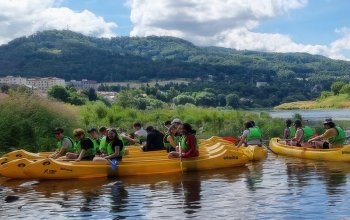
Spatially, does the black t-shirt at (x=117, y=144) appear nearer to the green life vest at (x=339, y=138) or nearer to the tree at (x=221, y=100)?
the green life vest at (x=339, y=138)

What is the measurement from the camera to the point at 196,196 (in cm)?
1044

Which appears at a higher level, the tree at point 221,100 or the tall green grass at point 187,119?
the tree at point 221,100

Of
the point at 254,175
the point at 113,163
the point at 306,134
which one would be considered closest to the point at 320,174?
the point at 254,175

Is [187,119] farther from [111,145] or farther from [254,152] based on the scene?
[111,145]

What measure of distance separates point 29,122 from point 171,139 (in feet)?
20.2

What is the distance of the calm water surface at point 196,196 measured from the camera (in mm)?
8789

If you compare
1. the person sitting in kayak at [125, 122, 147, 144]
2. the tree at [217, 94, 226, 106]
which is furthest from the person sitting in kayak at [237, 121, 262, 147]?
the tree at [217, 94, 226, 106]

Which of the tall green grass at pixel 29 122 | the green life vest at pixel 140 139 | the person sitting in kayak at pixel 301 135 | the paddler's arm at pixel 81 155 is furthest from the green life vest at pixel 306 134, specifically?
the tall green grass at pixel 29 122

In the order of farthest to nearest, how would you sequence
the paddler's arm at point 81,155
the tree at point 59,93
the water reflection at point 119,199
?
1. the tree at point 59,93
2. the paddler's arm at point 81,155
3. the water reflection at point 119,199

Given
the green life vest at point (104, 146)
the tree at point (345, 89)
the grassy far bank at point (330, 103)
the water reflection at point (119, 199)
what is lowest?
the water reflection at point (119, 199)

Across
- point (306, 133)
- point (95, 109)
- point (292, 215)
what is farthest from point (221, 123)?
point (292, 215)

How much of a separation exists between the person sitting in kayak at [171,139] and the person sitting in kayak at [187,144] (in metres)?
0.76

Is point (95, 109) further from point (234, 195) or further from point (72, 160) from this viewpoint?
point (234, 195)

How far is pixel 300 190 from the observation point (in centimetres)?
1062
